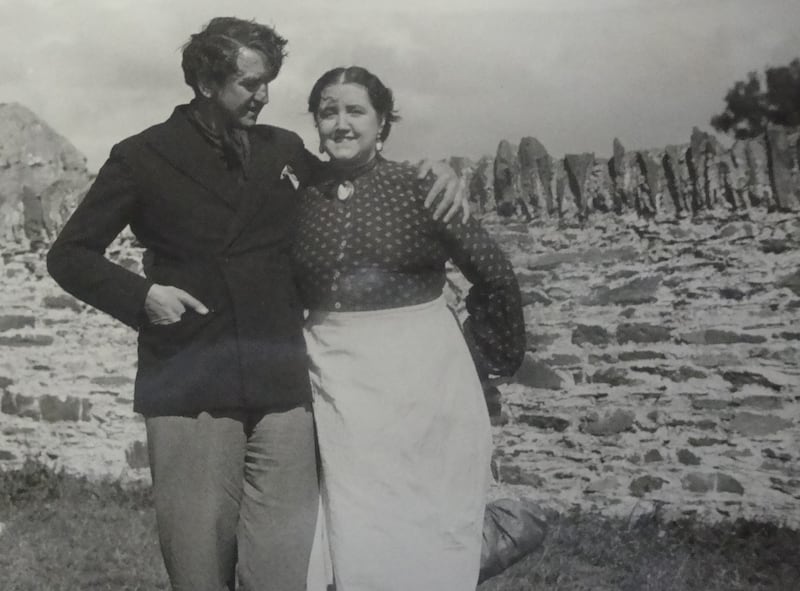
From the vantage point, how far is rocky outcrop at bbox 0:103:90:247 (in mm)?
5766

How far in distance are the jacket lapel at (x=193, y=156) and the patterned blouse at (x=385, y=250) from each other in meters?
0.26

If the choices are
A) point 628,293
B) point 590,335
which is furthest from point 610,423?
point 628,293

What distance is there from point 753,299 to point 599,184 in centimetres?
96

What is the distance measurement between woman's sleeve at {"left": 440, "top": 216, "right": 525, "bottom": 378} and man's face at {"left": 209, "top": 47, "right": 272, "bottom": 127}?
61 cm

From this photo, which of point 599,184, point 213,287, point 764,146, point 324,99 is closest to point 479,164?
point 599,184

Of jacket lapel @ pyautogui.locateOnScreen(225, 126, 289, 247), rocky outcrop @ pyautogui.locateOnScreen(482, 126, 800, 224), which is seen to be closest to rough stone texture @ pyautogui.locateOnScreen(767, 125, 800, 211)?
rocky outcrop @ pyautogui.locateOnScreen(482, 126, 800, 224)

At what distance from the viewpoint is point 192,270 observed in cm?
237

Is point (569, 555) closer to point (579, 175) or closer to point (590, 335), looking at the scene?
point (590, 335)

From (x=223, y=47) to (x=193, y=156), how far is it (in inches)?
11.7

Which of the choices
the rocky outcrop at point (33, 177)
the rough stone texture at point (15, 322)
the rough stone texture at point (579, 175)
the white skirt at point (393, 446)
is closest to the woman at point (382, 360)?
the white skirt at point (393, 446)

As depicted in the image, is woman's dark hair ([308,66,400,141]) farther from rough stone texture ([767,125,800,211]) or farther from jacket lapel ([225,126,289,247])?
rough stone texture ([767,125,800,211])

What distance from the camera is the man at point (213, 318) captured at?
2.31 meters

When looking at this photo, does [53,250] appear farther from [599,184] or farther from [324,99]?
[599,184]

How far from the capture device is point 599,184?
466 cm
